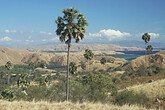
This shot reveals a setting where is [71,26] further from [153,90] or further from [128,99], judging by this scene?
[153,90]

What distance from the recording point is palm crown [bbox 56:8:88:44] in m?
22.1

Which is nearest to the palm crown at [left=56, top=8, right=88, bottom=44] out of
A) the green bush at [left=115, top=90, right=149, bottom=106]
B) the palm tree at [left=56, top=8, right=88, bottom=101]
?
the palm tree at [left=56, top=8, right=88, bottom=101]

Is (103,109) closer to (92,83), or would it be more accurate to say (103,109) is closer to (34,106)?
(34,106)

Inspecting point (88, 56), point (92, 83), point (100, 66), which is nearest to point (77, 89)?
point (92, 83)

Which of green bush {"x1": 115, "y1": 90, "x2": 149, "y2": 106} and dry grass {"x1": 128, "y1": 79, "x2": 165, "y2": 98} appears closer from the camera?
green bush {"x1": 115, "y1": 90, "x2": 149, "y2": 106}

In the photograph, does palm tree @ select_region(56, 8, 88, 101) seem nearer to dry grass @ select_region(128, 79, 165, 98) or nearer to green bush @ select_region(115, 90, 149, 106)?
green bush @ select_region(115, 90, 149, 106)

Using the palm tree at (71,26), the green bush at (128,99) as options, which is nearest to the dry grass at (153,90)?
the green bush at (128,99)

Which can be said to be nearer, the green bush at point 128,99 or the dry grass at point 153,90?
the green bush at point 128,99

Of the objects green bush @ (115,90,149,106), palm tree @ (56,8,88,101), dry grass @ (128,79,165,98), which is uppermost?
palm tree @ (56,8,88,101)

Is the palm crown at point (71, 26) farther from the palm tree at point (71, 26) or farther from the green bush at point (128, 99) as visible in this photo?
the green bush at point (128, 99)

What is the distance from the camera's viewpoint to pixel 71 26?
22.2 meters

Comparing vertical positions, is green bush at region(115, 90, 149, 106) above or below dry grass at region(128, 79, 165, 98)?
above

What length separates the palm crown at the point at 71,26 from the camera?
22.1 meters

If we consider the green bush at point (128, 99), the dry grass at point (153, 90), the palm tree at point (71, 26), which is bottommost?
the dry grass at point (153, 90)
